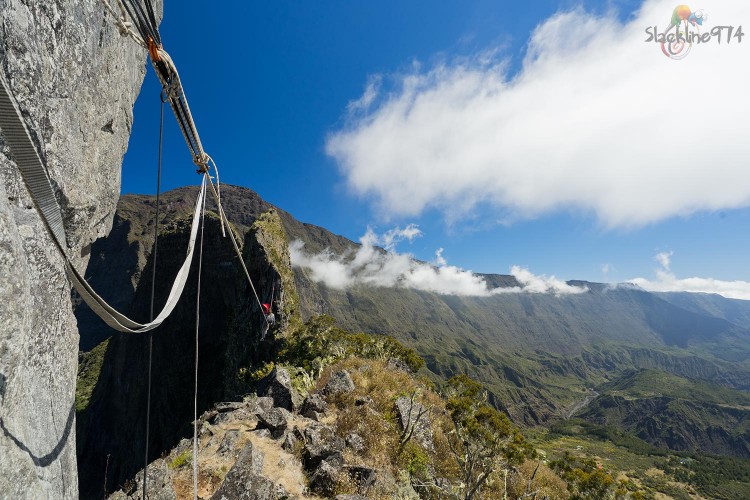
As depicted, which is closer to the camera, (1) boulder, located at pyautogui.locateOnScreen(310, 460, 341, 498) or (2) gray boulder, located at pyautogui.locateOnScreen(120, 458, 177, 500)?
(2) gray boulder, located at pyautogui.locateOnScreen(120, 458, 177, 500)

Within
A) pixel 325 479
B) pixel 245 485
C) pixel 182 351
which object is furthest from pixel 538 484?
pixel 182 351

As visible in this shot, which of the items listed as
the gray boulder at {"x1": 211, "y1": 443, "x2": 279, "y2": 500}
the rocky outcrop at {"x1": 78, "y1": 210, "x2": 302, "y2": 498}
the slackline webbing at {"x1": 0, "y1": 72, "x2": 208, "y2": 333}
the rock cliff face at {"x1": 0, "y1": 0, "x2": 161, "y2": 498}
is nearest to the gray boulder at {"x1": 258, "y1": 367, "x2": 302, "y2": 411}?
the gray boulder at {"x1": 211, "y1": 443, "x2": 279, "y2": 500}

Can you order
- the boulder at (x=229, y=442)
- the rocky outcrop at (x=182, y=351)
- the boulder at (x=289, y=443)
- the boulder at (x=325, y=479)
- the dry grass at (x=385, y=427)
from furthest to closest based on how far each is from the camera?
1. the rocky outcrop at (x=182, y=351)
2. the dry grass at (x=385, y=427)
3. the boulder at (x=289, y=443)
4. the boulder at (x=229, y=442)
5. the boulder at (x=325, y=479)

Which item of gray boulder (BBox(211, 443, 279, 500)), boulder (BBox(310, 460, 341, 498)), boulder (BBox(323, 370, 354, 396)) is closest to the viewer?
gray boulder (BBox(211, 443, 279, 500))

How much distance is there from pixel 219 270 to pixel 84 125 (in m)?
79.2

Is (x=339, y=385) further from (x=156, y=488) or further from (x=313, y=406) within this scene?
(x=156, y=488)

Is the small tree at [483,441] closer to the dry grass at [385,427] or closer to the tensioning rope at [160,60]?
the dry grass at [385,427]

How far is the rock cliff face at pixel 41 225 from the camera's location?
11.1 feet

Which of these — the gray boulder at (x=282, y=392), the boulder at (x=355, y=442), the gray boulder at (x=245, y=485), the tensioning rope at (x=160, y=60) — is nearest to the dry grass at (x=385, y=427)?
the boulder at (x=355, y=442)

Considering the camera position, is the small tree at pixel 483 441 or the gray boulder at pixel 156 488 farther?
the small tree at pixel 483 441

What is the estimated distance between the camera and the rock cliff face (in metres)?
3.38

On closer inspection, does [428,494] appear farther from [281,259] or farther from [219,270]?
[219,270]

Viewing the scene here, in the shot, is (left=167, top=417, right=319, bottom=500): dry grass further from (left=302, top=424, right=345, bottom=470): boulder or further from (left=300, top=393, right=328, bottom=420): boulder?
(left=300, top=393, right=328, bottom=420): boulder

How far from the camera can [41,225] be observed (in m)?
4.14
